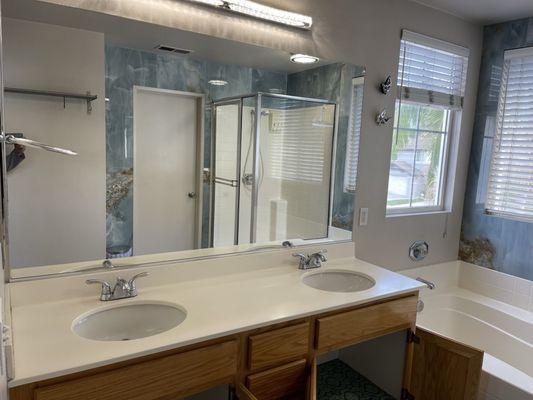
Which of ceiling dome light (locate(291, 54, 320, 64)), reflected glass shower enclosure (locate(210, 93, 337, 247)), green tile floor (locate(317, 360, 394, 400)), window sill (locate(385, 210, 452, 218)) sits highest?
ceiling dome light (locate(291, 54, 320, 64))

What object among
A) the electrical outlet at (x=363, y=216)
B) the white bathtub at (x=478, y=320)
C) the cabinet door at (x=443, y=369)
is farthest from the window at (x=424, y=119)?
the cabinet door at (x=443, y=369)

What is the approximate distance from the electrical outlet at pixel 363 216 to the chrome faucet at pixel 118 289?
1.40m

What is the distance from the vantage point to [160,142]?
1.80 meters

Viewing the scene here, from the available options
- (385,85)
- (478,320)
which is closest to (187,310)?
(385,85)

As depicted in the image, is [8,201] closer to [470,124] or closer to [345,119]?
[345,119]

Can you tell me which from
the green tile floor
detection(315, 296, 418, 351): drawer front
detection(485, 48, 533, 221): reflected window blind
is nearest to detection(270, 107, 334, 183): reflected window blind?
detection(315, 296, 418, 351): drawer front

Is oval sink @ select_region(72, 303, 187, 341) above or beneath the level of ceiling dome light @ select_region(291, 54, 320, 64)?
beneath

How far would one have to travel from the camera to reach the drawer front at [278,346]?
1.47 metres

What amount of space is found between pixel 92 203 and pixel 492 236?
2709mm

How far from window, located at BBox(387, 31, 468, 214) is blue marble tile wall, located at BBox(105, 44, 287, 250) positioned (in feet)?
4.50

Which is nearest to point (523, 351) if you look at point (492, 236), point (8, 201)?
point (492, 236)

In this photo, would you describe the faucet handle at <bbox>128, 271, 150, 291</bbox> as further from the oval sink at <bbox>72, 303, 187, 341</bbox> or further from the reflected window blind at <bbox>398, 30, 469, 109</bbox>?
the reflected window blind at <bbox>398, 30, 469, 109</bbox>

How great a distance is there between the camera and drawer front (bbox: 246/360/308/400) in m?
1.51

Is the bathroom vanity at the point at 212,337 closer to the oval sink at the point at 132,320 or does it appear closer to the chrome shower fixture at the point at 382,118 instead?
the oval sink at the point at 132,320
